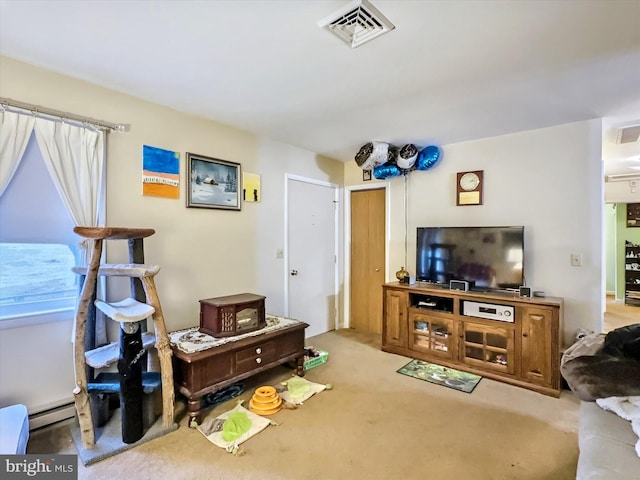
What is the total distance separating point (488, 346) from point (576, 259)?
1.17m

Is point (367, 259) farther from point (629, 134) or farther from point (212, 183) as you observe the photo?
point (629, 134)

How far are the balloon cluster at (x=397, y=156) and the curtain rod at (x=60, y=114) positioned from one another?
241 cm

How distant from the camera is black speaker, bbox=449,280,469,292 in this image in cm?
328

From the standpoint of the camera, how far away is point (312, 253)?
169 inches

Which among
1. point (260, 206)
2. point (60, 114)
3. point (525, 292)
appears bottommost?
point (525, 292)

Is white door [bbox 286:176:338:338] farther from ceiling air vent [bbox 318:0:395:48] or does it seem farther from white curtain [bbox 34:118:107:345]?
ceiling air vent [bbox 318:0:395:48]

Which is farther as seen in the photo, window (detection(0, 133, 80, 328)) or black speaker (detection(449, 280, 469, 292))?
black speaker (detection(449, 280, 469, 292))

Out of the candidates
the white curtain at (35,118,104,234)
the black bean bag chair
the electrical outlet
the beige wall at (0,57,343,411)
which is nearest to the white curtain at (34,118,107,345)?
the white curtain at (35,118,104,234)

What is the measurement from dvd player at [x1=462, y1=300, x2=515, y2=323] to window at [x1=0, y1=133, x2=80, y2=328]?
3.33 metres

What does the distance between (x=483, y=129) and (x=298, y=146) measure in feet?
6.78

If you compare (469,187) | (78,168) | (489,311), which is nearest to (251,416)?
(78,168)

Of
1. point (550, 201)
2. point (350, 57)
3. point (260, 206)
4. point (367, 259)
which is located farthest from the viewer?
point (367, 259)

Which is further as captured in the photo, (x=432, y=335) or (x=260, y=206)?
(x=260, y=206)

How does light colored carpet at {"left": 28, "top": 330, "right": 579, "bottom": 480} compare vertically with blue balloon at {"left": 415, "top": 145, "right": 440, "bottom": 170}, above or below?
below
